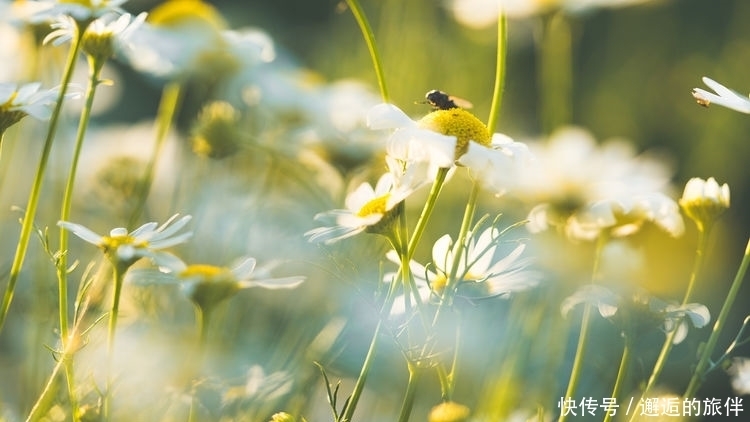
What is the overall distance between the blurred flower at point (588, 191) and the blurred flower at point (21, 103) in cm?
35

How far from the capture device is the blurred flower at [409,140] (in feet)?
2.14

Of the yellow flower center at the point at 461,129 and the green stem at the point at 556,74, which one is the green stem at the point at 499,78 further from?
the green stem at the point at 556,74

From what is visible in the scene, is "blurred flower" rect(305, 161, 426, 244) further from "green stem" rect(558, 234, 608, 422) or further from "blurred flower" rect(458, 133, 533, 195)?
"green stem" rect(558, 234, 608, 422)

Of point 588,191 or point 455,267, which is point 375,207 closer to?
point 455,267

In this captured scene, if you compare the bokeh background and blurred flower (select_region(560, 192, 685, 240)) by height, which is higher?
blurred flower (select_region(560, 192, 685, 240))

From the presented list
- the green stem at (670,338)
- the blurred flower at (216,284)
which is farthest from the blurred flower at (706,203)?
the blurred flower at (216,284)

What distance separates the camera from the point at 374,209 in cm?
69

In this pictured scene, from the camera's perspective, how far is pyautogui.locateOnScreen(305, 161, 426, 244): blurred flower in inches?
26.2

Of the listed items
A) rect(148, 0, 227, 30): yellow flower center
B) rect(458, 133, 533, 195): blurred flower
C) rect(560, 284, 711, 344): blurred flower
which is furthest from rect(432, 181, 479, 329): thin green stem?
rect(148, 0, 227, 30): yellow flower center

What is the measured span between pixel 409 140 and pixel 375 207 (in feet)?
0.18

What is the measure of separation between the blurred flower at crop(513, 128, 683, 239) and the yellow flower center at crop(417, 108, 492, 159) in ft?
0.15

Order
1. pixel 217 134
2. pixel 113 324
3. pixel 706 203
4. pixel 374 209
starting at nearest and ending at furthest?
pixel 113 324 < pixel 374 209 < pixel 706 203 < pixel 217 134

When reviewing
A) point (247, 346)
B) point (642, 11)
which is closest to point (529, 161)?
point (247, 346)

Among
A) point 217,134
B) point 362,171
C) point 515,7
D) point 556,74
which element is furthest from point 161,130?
point 556,74
